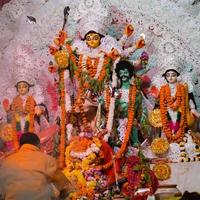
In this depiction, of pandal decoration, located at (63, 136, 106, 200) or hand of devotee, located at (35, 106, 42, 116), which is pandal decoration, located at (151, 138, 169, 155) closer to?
pandal decoration, located at (63, 136, 106, 200)

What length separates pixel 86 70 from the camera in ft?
22.9

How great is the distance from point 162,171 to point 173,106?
80cm

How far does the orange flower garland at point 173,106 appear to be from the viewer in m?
6.74

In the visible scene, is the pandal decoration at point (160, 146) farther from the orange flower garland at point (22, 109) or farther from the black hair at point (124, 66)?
the orange flower garland at point (22, 109)

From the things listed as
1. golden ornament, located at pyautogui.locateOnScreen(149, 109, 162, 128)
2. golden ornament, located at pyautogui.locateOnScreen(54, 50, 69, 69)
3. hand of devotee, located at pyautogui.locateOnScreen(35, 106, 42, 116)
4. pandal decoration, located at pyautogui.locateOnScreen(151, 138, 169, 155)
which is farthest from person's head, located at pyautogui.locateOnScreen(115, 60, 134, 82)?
hand of devotee, located at pyautogui.locateOnScreen(35, 106, 42, 116)

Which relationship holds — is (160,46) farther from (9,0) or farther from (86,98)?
(9,0)

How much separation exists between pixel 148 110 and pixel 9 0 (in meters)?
2.43

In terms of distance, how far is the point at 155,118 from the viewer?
6.86 meters

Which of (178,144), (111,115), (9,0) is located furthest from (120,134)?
(9,0)

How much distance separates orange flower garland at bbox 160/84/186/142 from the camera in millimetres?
6742

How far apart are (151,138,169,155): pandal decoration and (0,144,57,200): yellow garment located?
270 cm

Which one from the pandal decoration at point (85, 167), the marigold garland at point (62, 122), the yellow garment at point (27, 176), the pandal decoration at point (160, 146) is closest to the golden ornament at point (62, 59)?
the marigold garland at point (62, 122)

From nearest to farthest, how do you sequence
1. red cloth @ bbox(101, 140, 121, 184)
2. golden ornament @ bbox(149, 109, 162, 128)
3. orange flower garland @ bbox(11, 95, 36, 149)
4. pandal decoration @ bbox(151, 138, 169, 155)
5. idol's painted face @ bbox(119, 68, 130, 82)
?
red cloth @ bbox(101, 140, 121, 184) < pandal decoration @ bbox(151, 138, 169, 155) < golden ornament @ bbox(149, 109, 162, 128) < idol's painted face @ bbox(119, 68, 130, 82) < orange flower garland @ bbox(11, 95, 36, 149)

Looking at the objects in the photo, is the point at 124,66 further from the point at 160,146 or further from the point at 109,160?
the point at 109,160
